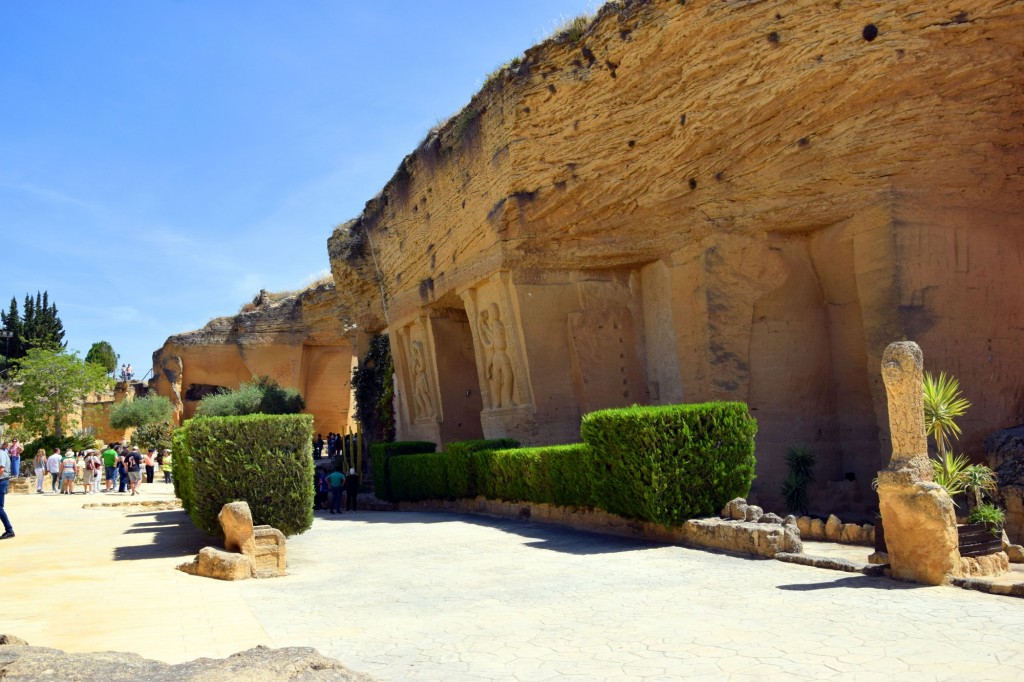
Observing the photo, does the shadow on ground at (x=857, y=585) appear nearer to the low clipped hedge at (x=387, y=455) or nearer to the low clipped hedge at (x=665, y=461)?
the low clipped hedge at (x=665, y=461)

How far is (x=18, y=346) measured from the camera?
49719 millimetres

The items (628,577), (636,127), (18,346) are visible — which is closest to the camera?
(628,577)

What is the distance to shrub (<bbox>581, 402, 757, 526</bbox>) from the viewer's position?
10.2 m

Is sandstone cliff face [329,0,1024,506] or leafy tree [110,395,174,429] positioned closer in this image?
sandstone cliff face [329,0,1024,506]

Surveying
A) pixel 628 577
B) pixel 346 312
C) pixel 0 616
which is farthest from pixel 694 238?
pixel 346 312

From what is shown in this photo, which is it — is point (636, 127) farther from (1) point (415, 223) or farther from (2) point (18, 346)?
(2) point (18, 346)

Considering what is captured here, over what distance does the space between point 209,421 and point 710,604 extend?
720 centimetres

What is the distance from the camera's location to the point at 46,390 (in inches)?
1126

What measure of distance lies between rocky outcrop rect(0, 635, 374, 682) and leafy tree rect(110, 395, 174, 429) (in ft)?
109

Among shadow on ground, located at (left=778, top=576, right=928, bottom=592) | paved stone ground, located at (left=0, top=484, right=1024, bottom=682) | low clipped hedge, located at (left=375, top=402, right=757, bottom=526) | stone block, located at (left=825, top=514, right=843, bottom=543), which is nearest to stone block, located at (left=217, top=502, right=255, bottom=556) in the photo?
paved stone ground, located at (left=0, top=484, right=1024, bottom=682)

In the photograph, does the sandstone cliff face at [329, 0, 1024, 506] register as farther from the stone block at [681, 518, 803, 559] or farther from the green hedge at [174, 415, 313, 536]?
the green hedge at [174, 415, 313, 536]

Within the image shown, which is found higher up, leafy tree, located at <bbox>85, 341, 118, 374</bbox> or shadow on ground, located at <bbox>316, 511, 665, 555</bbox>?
leafy tree, located at <bbox>85, 341, 118, 374</bbox>

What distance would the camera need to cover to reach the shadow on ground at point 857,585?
22.6 feet

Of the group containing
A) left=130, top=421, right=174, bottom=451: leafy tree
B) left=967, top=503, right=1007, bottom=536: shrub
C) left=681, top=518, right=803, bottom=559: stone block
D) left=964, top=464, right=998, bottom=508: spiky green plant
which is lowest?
left=681, top=518, right=803, bottom=559: stone block
